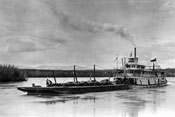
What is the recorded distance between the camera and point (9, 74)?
8100cm

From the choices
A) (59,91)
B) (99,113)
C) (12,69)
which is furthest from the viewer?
(12,69)

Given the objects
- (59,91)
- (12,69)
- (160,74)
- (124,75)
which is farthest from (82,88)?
(12,69)

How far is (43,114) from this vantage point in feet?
62.7

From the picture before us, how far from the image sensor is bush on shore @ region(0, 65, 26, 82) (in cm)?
7860

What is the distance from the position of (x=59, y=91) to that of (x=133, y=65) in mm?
21942

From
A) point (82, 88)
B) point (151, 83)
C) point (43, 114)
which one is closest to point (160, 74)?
point (151, 83)

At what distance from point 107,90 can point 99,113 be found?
23639mm

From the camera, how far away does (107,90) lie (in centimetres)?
4325

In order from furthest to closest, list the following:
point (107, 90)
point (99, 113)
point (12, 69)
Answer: point (12, 69)
point (107, 90)
point (99, 113)

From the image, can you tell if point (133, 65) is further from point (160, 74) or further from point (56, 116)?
point (56, 116)

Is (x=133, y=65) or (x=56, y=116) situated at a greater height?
(x=133, y=65)

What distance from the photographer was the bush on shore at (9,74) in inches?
3094

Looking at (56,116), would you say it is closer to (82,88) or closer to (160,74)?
(82,88)

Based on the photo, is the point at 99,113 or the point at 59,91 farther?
the point at 59,91
